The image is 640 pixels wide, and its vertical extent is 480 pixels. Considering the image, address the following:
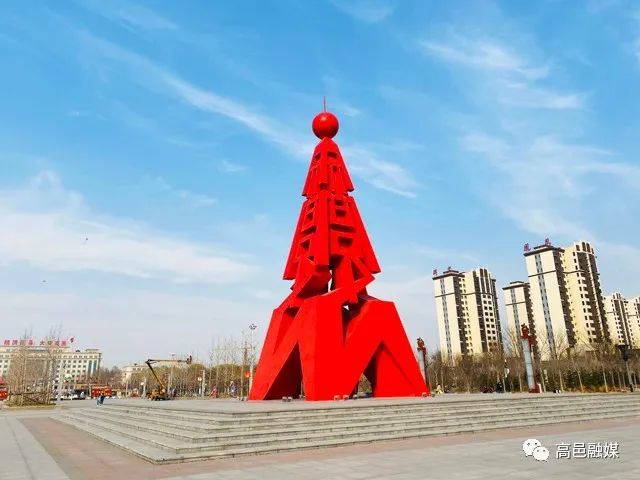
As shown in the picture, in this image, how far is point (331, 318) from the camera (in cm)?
1714

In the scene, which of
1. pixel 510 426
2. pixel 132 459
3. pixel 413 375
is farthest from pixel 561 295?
pixel 132 459

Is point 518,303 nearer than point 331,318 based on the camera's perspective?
No

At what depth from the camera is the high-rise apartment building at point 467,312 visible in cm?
7156

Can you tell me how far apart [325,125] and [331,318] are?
9413 mm

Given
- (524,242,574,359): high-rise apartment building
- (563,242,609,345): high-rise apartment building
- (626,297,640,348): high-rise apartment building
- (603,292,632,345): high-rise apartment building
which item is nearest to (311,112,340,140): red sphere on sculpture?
(524,242,574,359): high-rise apartment building

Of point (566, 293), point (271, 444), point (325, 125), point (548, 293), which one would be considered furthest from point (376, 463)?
point (566, 293)

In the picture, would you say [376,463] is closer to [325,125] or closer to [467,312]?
[325,125]

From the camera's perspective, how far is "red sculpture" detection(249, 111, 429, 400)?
16719mm

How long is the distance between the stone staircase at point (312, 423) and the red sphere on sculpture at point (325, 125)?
1308 cm

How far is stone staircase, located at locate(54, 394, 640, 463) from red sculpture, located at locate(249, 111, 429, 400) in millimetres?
3993

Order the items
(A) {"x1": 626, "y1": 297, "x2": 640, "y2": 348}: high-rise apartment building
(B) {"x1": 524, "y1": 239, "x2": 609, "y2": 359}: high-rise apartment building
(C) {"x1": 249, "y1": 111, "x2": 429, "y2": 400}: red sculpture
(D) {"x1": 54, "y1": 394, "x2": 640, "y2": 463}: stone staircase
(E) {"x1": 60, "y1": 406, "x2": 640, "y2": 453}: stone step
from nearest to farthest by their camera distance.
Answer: (E) {"x1": 60, "y1": 406, "x2": 640, "y2": 453}: stone step
(D) {"x1": 54, "y1": 394, "x2": 640, "y2": 463}: stone staircase
(C) {"x1": 249, "y1": 111, "x2": 429, "y2": 400}: red sculpture
(B) {"x1": 524, "y1": 239, "x2": 609, "y2": 359}: high-rise apartment building
(A) {"x1": 626, "y1": 297, "x2": 640, "y2": 348}: high-rise apartment building

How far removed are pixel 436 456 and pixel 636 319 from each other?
3790 inches

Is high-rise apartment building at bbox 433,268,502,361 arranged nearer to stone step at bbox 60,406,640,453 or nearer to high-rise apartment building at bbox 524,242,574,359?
high-rise apartment building at bbox 524,242,574,359

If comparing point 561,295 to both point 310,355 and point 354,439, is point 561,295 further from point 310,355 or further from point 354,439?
point 354,439
